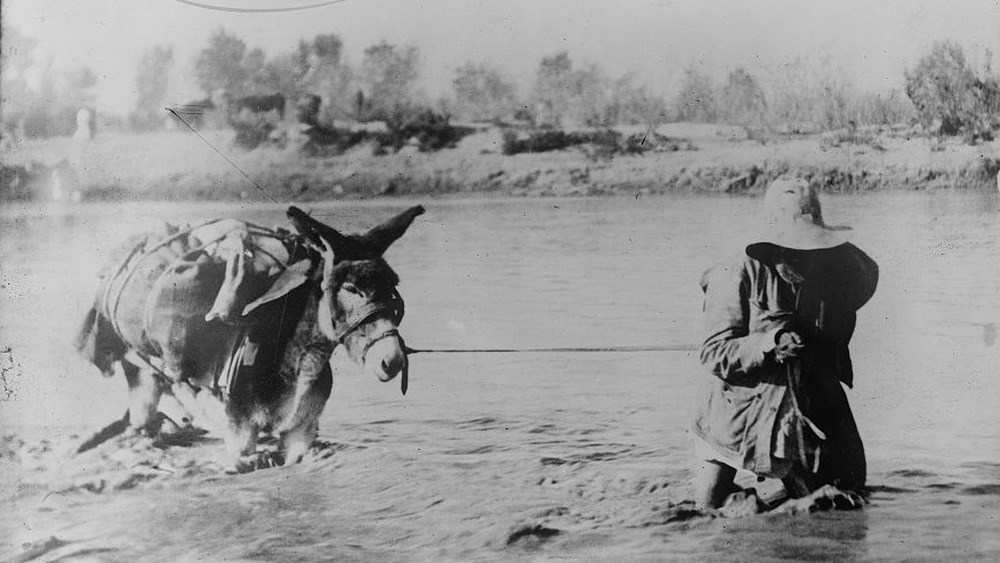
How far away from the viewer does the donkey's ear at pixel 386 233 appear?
4238mm

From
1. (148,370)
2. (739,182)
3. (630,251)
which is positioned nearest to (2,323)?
(148,370)

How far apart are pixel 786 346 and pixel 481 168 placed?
1.43 metres

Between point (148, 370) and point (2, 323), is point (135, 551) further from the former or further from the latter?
point (2, 323)

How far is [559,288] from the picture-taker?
13.9 feet

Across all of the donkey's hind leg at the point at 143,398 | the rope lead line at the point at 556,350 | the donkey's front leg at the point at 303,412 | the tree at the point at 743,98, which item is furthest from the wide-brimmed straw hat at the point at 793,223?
the donkey's hind leg at the point at 143,398

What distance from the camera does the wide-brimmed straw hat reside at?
4.03 meters

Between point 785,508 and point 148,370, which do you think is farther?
point 148,370

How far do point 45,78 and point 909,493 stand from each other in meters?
3.88

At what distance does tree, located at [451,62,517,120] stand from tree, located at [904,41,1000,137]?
1.61 metres

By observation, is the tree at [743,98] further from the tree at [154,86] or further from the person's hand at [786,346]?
the tree at [154,86]

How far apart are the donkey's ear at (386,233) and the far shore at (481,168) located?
4.8 inches

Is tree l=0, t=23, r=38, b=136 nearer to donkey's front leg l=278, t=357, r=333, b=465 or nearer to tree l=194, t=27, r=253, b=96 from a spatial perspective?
tree l=194, t=27, r=253, b=96

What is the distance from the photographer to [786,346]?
392 cm

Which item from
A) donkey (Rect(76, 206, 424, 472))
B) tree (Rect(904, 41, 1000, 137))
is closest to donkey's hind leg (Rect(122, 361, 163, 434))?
donkey (Rect(76, 206, 424, 472))
